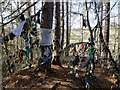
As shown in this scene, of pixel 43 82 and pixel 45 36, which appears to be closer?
pixel 45 36

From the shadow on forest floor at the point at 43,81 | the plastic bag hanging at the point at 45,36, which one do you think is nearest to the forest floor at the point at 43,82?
the shadow on forest floor at the point at 43,81

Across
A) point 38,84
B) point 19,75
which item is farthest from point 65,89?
point 19,75

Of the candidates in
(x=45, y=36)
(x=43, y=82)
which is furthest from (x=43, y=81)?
(x=45, y=36)

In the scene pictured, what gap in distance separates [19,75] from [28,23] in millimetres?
1807

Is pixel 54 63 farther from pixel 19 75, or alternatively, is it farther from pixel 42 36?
pixel 42 36

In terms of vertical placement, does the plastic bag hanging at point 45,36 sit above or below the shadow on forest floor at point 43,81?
above

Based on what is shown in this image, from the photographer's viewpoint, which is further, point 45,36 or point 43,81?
point 43,81

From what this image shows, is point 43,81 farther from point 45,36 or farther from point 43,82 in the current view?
point 45,36

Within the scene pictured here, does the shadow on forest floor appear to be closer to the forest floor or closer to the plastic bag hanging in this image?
the forest floor

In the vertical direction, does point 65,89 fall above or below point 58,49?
below

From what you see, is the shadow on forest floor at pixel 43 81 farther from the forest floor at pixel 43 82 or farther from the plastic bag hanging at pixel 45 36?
the plastic bag hanging at pixel 45 36

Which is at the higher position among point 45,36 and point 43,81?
point 45,36

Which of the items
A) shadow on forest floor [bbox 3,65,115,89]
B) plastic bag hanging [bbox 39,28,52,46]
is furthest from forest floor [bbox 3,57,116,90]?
plastic bag hanging [bbox 39,28,52,46]

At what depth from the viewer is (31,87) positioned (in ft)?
8.28
